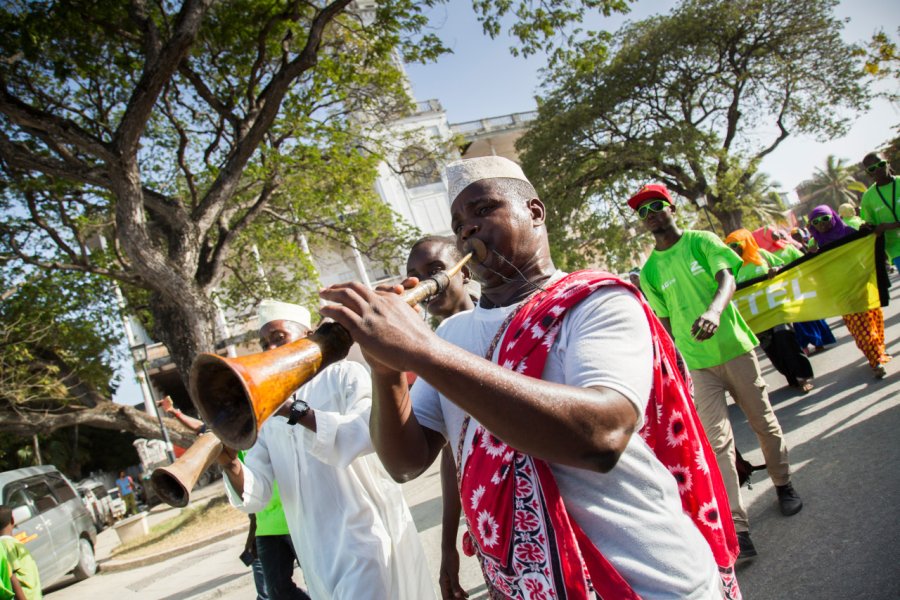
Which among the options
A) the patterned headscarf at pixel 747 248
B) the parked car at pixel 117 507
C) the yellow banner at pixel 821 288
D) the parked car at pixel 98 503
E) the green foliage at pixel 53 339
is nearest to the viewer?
the yellow banner at pixel 821 288

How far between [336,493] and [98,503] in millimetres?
20238

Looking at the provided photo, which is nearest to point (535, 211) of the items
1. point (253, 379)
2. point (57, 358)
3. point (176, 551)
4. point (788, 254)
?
point (253, 379)

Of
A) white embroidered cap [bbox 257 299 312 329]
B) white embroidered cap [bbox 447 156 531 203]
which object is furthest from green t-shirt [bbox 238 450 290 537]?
white embroidered cap [bbox 447 156 531 203]

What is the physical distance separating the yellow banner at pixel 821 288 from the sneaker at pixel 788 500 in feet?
8.69

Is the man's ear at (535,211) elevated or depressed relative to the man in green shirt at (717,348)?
elevated

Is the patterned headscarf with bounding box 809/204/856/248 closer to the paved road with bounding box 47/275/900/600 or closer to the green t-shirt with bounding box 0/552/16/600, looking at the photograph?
the paved road with bounding box 47/275/900/600

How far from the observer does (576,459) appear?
114cm

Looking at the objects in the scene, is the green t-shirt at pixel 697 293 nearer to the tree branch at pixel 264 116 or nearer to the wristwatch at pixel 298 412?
the wristwatch at pixel 298 412

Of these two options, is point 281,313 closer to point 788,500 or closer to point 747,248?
point 788,500

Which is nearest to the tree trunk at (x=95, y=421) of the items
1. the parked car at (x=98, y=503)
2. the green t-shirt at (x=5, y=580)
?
the parked car at (x=98, y=503)

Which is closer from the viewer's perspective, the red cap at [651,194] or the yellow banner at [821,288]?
the red cap at [651,194]

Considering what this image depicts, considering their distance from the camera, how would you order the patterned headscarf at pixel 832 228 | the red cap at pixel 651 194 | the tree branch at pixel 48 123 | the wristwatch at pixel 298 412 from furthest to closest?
1. the tree branch at pixel 48 123
2. the patterned headscarf at pixel 832 228
3. the red cap at pixel 651 194
4. the wristwatch at pixel 298 412

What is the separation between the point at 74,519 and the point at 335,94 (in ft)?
31.5

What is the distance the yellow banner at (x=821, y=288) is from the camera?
567 cm
